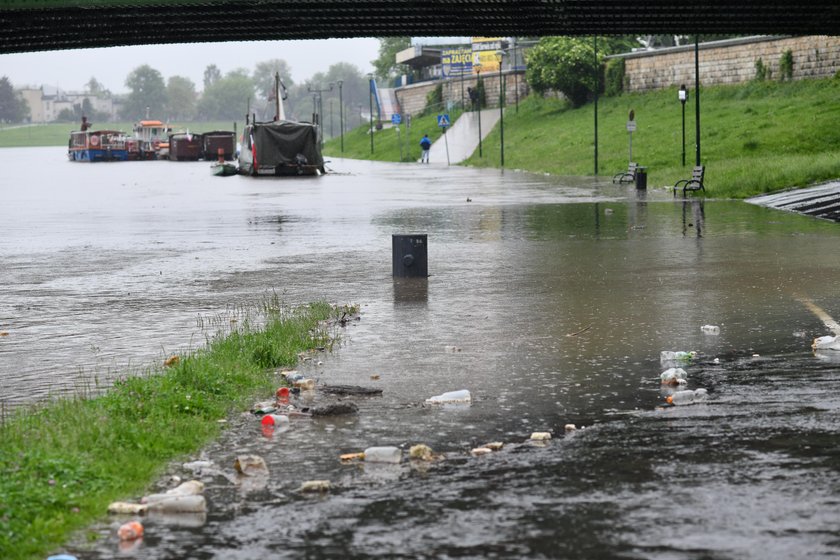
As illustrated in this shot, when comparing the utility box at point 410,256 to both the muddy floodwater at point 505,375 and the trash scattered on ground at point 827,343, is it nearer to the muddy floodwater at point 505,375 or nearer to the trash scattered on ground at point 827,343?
the muddy floodwater at point 505,375

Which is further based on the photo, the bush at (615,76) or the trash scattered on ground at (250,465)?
the bush at (615,76)

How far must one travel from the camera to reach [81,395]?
9.31 m

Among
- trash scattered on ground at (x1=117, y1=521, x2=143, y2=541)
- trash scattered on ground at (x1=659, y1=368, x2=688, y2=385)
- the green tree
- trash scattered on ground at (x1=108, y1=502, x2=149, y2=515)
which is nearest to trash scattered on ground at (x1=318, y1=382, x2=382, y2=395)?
trash scattered on ground at (x1=659, y1=368, x2=688, y2=385)

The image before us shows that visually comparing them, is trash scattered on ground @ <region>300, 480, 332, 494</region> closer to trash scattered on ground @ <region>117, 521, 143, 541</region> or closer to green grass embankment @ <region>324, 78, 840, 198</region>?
trash scattered on ground @ <region>117, 521, 143, 541</region>

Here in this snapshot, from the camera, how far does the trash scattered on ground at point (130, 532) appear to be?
596 cm

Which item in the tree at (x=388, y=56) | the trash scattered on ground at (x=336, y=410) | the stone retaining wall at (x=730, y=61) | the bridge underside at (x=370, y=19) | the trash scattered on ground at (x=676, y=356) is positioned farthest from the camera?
the tree at (x=388, y=56)

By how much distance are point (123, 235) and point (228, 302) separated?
40.1 ft

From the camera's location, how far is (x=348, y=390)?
31.4ft

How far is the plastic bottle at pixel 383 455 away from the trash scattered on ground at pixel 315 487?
0.65m

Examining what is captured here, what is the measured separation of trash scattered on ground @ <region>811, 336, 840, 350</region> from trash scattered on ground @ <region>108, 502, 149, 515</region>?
6.61 m

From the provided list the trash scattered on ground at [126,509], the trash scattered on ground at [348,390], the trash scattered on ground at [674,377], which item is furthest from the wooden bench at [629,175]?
the trash scattered on ground at [126,509]

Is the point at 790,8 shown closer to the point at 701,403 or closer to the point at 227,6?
the point at 227,6

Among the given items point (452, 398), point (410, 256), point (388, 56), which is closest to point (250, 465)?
point (452, 398)

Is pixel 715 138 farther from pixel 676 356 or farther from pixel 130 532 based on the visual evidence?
pixel 130 532
